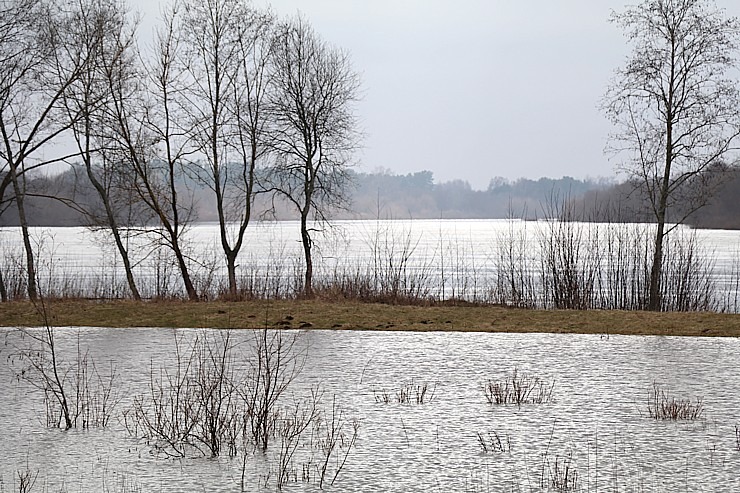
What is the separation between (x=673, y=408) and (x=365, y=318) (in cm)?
647

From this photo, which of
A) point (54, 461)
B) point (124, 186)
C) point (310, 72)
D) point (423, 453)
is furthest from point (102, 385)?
point (310, 72)

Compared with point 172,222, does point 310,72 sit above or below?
above

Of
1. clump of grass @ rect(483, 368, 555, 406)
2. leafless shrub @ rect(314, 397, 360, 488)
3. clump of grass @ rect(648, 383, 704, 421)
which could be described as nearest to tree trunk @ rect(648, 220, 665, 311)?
clump of grass @ rect(483, 368, 555, 406)

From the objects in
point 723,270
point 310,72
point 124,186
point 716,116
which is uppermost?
point 310,72

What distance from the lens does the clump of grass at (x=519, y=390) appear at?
648cm

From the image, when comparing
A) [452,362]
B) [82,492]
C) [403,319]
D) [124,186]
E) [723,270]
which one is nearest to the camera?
[82,492]

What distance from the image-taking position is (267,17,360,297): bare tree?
20.4 metres

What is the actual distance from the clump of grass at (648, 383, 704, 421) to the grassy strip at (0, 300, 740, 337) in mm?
4280

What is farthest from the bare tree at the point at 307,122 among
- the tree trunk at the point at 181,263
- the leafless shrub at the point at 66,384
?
the leafless shrub at the point at 66,384

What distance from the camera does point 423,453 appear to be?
5.09m

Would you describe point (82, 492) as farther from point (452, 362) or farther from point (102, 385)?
point (452, 362)

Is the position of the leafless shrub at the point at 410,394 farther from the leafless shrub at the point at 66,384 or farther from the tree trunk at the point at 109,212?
the tree trunk at the point at 109,212

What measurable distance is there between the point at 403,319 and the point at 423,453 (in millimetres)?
6904

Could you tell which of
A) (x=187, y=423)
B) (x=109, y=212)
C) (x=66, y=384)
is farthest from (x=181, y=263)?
(x=187, y=423)
